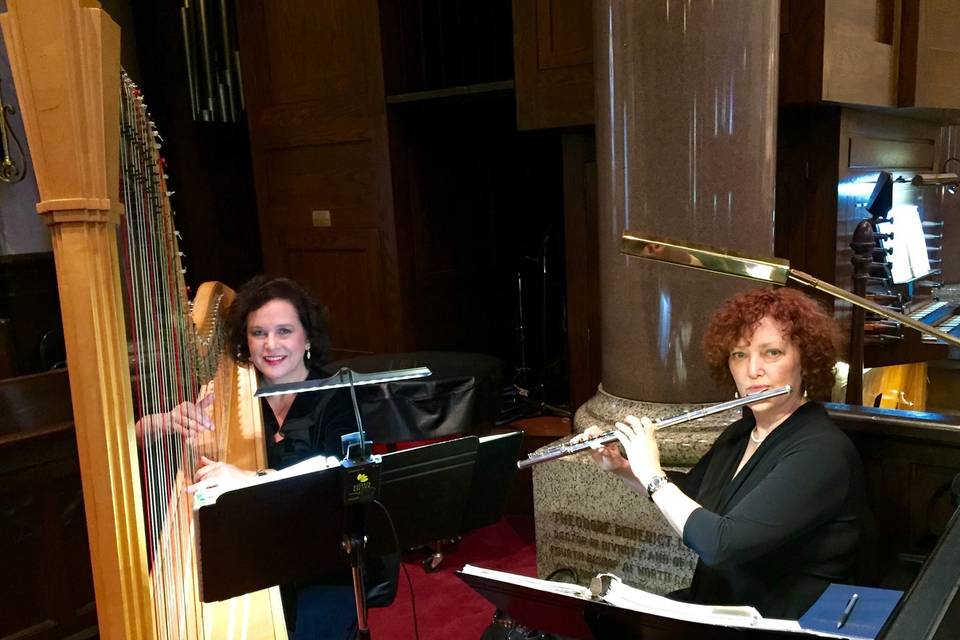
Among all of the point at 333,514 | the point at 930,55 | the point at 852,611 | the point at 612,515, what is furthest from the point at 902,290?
the point at 333,514

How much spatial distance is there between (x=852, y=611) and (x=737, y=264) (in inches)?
28.8

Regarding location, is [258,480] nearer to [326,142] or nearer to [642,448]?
[642,448]

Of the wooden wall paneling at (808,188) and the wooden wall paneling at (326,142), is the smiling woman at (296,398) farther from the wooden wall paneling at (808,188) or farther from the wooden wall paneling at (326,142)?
the wooden wall paneling at (326,142)

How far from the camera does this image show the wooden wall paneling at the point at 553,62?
3570 mm

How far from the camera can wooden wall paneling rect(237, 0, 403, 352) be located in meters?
5.06

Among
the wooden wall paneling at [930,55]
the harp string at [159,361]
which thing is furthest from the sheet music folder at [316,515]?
the wooden wall paneling at [930,55]

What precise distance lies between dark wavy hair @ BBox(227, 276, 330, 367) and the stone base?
0.91 meters

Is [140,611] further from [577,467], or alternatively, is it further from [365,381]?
[577,467]

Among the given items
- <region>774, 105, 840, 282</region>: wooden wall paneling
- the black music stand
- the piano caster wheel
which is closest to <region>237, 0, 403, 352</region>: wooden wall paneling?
the piano caster wheel

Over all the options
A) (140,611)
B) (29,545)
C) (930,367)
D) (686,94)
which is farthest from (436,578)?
(930,367)

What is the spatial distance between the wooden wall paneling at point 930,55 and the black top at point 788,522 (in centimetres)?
275

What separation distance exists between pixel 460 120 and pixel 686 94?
3224mm

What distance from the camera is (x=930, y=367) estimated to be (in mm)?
5617

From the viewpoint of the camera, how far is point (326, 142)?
5.28 metres
